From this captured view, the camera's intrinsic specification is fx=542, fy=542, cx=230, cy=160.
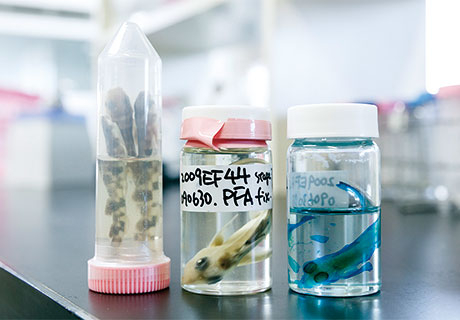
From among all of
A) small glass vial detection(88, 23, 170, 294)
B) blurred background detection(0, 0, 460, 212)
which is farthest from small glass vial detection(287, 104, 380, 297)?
blurred background detection(0, 0, 460, 212)

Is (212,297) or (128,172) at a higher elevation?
(128,172)

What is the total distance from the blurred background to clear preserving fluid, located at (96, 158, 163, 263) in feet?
2.37

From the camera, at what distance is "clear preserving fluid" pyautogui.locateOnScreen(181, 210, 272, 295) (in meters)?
0.46

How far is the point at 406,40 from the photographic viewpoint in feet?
4.44

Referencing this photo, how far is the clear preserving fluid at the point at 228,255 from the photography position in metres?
0.46

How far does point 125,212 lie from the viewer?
485 mm

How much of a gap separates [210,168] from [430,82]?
1016 millimetres

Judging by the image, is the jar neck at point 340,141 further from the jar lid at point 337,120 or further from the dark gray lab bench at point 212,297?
the dark gray lab bench at point 212,297

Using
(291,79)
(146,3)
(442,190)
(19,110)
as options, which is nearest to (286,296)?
(442,190)

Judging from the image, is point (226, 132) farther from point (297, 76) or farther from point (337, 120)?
point (297, 76)

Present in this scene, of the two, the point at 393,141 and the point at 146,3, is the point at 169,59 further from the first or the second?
the point at 393,141

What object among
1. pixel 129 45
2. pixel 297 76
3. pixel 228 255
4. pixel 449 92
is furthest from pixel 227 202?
pixel 297 76

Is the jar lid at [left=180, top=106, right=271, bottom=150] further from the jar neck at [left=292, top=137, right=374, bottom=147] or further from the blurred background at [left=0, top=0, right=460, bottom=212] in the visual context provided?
the blurred background at [left=0, top=0, right=460, bottom=212]

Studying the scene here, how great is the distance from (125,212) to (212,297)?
110 millimetres
